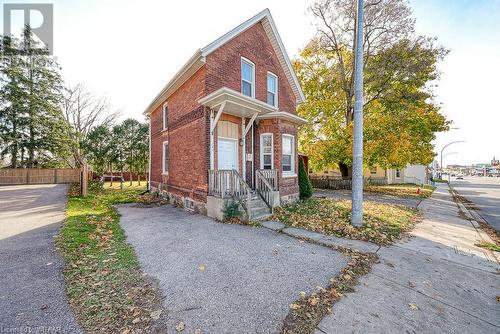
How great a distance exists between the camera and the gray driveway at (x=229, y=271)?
2.66m

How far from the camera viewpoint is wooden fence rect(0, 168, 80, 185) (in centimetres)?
1977

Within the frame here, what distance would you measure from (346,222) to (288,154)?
4585mm

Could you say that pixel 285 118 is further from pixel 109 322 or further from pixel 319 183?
pixel 319 183

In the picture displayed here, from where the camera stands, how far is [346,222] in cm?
693

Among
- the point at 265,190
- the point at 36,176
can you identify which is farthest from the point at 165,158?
the point at 36,176

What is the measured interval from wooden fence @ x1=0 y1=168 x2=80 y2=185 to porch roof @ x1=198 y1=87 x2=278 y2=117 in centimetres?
→ 2022

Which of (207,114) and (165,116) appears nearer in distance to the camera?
(207,114)

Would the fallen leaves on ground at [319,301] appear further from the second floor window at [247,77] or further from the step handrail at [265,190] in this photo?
the second floor window at [247,77]

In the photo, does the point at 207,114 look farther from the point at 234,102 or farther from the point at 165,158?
the point at 165,158

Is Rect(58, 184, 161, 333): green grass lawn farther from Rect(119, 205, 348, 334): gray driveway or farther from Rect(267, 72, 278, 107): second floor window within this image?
Rect(267, 72, 278, 107): second floor window

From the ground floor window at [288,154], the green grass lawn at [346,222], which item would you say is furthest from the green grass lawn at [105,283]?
the ground floor window at [288,154]

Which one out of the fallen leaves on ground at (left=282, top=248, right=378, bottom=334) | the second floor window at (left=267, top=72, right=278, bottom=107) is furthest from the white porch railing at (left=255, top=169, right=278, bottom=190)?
the fallen leaves on ground at (left=282, top=248, right=378, bottom=334)

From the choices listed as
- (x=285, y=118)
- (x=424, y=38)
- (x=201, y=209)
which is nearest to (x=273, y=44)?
(x=285, y=118)

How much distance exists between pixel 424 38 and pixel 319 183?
Result: 43.5 feet
